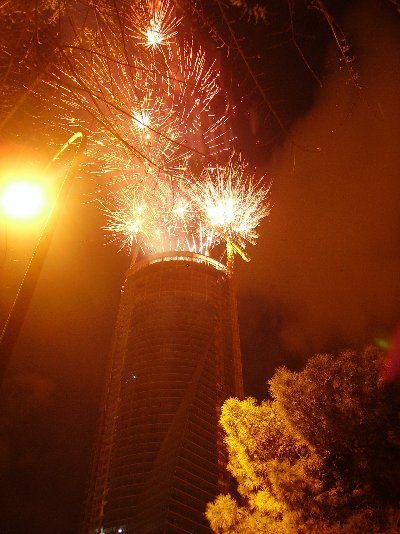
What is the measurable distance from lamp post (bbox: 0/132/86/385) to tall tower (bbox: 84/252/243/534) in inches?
1627

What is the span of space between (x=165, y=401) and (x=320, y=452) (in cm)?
5645

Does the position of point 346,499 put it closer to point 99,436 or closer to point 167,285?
point 99,436

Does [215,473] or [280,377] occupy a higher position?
[215,473]

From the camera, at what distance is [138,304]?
84.5 meters

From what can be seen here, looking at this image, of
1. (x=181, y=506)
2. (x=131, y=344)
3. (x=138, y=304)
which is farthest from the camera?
(x=138, y=304)

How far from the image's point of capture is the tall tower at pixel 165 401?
50156 mm

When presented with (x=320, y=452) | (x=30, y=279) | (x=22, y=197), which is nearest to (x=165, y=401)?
(x=320, y=452)

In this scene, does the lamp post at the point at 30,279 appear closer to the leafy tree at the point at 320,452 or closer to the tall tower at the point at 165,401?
the leafy tree at the point at 320,452

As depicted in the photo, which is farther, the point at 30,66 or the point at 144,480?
the point at 144,480

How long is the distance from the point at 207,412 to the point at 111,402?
61.2 feet

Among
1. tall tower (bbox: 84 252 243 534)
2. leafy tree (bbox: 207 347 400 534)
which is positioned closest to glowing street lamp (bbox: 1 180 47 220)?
leafy tree (bbox: 207 347 400 534)

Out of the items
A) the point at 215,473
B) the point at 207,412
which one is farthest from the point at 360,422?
the point at 207,412

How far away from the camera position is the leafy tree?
369 inches

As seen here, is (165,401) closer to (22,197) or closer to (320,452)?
(320,452)
